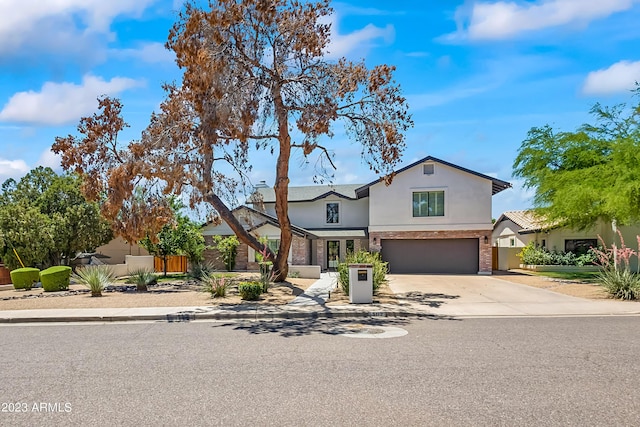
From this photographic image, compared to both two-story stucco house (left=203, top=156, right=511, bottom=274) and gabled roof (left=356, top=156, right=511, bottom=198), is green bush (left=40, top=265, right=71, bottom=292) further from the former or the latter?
gabled roof (left=356, top=156, right=511, bottom=198)

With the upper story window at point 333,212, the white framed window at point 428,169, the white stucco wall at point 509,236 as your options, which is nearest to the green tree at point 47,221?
the upper story window at point 333,212

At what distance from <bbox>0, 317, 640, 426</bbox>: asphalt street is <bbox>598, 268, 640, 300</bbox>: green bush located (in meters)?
5.67

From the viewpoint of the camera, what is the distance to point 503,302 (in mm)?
15977

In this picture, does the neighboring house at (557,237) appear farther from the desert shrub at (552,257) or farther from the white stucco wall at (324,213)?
the white stucco wall at (324,213)

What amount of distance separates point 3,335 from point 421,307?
34.7ft

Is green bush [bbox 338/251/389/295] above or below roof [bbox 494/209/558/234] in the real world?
below

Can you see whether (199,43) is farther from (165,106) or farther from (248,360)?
(248,360)

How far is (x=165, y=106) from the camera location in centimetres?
2056

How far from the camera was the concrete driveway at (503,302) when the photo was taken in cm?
1374

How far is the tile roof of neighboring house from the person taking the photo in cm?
3647

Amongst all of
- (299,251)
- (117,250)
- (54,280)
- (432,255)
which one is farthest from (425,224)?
(117,250)

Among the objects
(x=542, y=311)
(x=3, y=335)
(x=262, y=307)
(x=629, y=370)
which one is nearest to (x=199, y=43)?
(x=262, y=307)

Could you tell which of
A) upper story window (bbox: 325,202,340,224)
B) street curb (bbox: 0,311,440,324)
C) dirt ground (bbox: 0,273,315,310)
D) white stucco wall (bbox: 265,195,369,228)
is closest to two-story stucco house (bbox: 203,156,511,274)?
white stucco wall (bbox: 265,195,369,228)

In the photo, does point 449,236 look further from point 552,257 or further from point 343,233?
point 552,257
